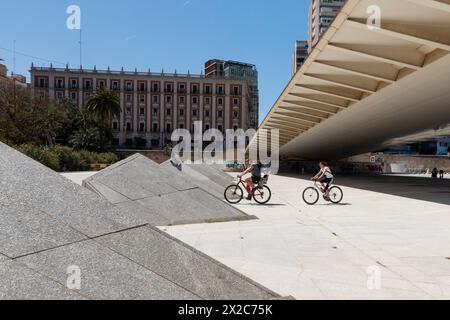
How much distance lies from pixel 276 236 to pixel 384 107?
54.3 feet

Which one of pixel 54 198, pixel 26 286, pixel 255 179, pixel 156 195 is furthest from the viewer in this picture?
pixel 255 179

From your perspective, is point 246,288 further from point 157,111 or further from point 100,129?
point 157,111

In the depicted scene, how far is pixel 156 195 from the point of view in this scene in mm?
10227

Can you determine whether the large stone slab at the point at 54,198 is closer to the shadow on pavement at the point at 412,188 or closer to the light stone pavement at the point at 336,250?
the light stone pavement at the point at 336,250

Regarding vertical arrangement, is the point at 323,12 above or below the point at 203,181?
above

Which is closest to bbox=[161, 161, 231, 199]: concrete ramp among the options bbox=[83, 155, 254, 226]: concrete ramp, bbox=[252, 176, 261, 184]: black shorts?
bbox=[252, 176, 261, 184]: black shorts

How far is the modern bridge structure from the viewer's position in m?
12.2

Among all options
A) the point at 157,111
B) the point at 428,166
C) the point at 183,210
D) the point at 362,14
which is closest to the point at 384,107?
the point at 362,14

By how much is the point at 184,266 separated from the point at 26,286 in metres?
1.38

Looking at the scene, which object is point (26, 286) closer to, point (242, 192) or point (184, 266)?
point (184, 266)

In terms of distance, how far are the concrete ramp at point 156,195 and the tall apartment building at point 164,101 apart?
9021cm

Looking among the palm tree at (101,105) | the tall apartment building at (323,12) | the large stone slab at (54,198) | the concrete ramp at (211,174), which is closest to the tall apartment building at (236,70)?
the tall apartment building at (323,12)

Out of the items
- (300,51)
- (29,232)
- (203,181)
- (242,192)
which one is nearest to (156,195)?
(242,192)

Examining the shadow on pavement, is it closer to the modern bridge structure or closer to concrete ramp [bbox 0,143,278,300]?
the modern bridge structure
